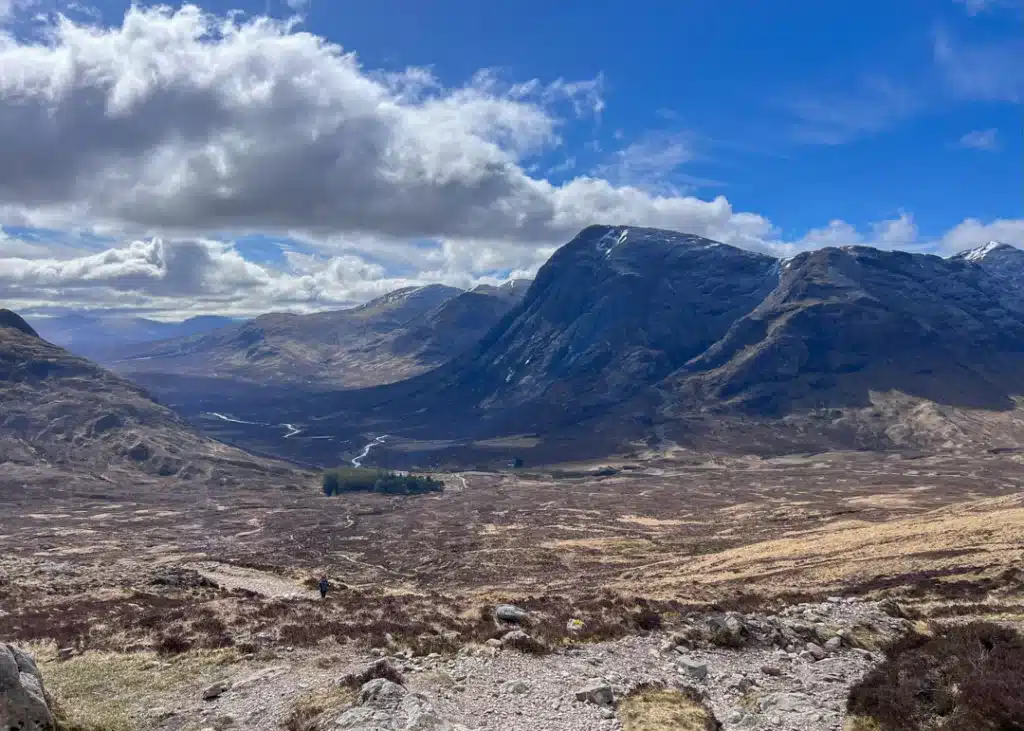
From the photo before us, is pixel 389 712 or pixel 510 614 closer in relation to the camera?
pixel 389 712

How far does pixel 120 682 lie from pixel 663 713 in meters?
19.2

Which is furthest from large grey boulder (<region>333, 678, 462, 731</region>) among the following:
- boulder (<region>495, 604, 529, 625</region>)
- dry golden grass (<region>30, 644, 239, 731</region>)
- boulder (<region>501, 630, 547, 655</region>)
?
boulder (<region>495, 604, 529, 625</region>)

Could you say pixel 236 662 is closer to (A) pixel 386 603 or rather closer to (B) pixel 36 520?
(A) pixel 386 603

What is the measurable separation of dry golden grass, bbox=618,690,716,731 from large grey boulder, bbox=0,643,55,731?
1603 cm

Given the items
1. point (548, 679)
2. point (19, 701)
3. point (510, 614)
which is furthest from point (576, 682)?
point (19, 701)

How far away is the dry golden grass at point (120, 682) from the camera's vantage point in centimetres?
2094

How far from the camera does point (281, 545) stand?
12775cm

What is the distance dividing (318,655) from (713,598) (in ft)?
90.8

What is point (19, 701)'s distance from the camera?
675 inches

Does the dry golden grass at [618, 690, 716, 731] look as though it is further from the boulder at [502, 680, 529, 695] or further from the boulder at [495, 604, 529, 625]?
the boulder at [495, 604, 529, 625]

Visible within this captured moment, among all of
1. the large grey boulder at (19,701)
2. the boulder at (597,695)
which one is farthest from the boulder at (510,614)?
the large grey boulder at (19,701)

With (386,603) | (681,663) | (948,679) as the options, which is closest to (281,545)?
(386,603)

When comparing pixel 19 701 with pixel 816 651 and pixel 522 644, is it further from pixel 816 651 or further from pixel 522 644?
pixel 816 651

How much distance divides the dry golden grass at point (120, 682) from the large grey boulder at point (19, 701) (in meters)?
1.56
